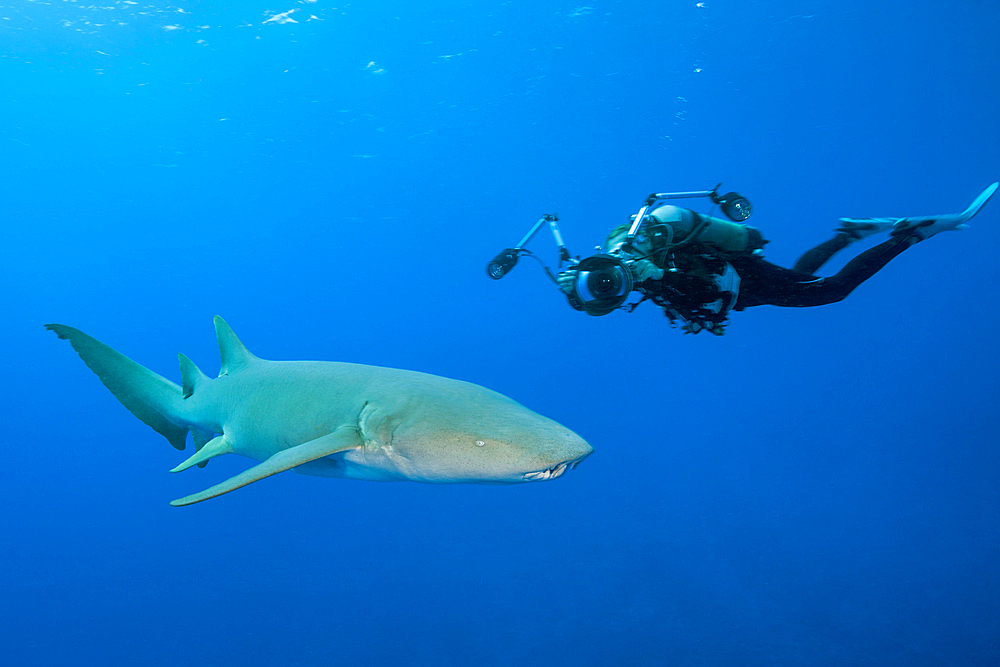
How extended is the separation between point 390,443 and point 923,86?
29843 millimetres

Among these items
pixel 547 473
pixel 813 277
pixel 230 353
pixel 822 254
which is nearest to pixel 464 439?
pixel 547 473

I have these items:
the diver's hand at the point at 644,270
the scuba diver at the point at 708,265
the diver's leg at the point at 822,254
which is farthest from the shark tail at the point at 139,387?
the diver's leg at the point at 822,254

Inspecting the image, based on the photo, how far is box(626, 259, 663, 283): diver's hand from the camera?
425cm

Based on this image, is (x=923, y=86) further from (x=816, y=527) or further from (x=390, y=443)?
(x=390, y=443)

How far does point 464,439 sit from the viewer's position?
2.18 meters

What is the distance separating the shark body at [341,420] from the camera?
211 cm

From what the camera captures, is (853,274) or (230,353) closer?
(230,353)

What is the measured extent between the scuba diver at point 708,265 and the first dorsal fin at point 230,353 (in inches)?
104

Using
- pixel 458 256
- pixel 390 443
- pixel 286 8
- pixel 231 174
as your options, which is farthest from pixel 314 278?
pixel 390 443

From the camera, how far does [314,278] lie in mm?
49250

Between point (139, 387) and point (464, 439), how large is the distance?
10.6 ft

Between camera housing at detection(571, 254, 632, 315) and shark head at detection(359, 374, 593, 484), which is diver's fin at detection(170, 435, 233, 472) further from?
camera housing at detection(571, 254, 632, 315)

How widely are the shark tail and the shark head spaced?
231cm

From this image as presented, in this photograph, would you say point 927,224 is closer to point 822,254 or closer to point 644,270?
point 822,254
